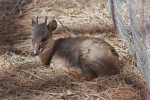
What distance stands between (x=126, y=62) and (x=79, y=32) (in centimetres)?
225

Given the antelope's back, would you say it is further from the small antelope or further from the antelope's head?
the antelope's head

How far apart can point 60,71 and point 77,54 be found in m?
0.48

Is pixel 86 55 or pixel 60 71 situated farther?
pixel 60 71

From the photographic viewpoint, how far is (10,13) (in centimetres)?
957

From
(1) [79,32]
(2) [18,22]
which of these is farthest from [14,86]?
(2) [18,22]

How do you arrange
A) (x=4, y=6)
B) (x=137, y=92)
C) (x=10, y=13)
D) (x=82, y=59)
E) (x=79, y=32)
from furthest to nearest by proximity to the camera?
(x=4, y=6), (x=10, y=13), (x=79, y=32), (x=82, y=59), (x=137, y=92)

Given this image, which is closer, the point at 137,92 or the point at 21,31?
the point at 137,92

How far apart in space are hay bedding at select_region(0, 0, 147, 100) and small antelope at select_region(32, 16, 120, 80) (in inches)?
6.8

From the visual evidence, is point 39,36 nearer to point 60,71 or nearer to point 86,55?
point 60,71

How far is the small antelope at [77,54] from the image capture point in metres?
5.57

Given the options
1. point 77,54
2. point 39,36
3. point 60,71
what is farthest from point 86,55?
point 39,36

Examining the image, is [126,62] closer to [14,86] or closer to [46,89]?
[46,89]

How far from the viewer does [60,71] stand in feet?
19.8

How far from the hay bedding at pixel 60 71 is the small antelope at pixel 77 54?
17 centimetres
